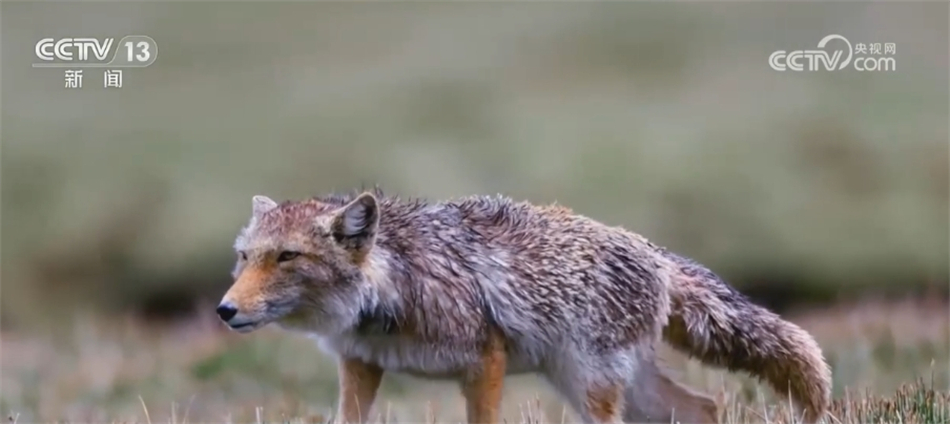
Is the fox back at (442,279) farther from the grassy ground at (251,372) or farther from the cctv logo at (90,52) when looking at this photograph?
the cctv logo at (90,52)

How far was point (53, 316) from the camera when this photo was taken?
1236 cm

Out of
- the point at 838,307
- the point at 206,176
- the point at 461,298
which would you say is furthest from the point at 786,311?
the point at 461,298

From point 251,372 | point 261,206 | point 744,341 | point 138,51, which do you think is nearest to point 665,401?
point 744,341

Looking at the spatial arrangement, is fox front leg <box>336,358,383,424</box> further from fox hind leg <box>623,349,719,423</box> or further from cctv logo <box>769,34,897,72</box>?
cctv logo <box>769,34,897,72</box>

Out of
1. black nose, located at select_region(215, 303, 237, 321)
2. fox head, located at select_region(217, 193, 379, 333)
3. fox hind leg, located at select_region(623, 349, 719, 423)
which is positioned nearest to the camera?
black nose, located at select_region(215, 303, 237, 321)

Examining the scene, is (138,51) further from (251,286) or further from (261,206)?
(251,286)

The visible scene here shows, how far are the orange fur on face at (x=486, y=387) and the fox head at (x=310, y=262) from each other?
0.72m

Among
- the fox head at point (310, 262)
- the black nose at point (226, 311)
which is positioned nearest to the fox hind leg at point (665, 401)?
the fox head at point (310, 262)

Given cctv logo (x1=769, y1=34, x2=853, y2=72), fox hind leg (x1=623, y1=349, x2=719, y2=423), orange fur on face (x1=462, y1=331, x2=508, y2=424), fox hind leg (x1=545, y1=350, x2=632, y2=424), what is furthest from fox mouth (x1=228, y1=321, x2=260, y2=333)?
cctv logo (x1=769, y1=34, x2=853, y2=72)

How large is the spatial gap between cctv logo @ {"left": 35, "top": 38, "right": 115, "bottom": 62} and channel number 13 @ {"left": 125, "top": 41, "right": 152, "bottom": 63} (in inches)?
5.1

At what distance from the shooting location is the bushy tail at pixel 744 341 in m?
7.83

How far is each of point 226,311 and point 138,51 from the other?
119 inches

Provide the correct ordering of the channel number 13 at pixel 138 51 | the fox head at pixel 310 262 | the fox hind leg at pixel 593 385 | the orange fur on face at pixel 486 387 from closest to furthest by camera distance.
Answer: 1. the fox head at pixel 310 262
2. the orange fur on face at pixel 486 387
3. the fox hind leg at pixel 593 385
4. the channel number 13 at pixel 138 51

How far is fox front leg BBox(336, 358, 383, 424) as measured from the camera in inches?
286
